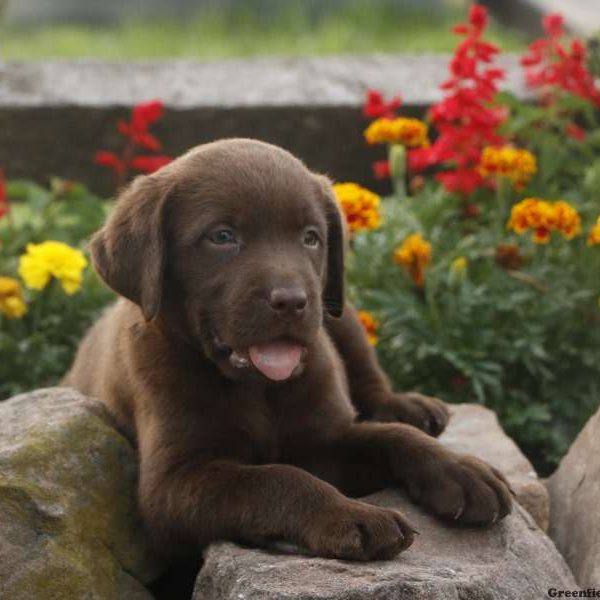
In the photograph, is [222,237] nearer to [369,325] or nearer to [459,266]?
[369,325]

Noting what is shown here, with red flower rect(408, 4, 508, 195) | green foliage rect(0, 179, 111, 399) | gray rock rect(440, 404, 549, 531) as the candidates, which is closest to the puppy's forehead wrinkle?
gray rock rect(440, 404, 549, 531)

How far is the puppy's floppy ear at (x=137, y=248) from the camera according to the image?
4172mm

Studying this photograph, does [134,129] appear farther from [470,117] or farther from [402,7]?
[402,7]

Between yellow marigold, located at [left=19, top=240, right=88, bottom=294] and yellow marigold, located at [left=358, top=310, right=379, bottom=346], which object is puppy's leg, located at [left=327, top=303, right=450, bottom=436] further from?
yellow marigold, located at [left=19, top=240, right=88, bottom=294]

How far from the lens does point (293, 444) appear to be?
14.5ft

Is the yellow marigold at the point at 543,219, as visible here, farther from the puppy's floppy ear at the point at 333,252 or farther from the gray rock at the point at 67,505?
the gray rock at the point at 67,505

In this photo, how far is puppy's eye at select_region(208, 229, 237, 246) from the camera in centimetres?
414

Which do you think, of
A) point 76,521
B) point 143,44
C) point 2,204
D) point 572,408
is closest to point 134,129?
point 2,204

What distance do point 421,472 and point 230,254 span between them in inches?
33.6

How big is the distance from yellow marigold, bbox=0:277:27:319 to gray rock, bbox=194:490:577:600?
7.80 ft

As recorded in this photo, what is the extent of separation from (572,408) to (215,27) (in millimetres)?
7284

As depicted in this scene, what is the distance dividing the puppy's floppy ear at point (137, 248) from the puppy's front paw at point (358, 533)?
32.2 inches

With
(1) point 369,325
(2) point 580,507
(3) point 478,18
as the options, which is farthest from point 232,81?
(2) point 580,507

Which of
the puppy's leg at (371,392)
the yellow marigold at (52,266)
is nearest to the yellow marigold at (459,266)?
the puppy's leg at (371,392)
